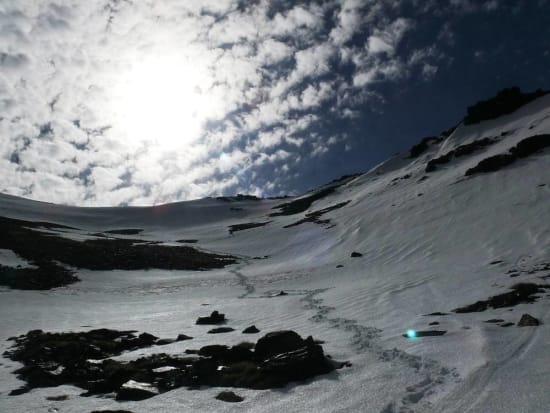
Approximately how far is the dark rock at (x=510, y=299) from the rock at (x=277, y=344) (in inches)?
267

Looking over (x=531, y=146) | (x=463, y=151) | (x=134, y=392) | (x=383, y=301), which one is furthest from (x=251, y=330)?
(x=463, y=151)

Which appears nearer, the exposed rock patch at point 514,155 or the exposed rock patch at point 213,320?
the exposed rock patch at point 213,320

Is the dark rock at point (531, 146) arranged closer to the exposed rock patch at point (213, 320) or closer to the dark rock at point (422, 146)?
the dark rock at point (422, 146)

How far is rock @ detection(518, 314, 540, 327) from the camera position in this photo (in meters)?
11.1

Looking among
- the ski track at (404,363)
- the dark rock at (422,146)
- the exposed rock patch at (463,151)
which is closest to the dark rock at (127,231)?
the exposed rock patch at (463,151)

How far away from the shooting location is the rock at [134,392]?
8.70 metres

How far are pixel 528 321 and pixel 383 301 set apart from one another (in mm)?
7176

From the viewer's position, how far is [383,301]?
18.0 meters

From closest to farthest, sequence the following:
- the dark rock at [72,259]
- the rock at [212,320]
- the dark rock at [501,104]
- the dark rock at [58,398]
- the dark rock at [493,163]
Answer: the dark rock at [58,398] < the rock at [212,320] < the dark rock at [72,259] < the dark rock at [493,163] < the dark rock at [501,104]

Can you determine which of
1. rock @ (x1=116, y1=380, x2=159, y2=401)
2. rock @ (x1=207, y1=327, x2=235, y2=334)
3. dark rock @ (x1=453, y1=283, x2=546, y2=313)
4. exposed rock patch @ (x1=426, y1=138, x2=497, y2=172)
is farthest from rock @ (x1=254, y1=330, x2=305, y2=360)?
exposed rock patch @ (x1=426, y1=138, x2=497, y2=172)

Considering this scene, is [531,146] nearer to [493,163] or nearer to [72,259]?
[493,163]

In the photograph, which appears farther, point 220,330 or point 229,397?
point 220,330

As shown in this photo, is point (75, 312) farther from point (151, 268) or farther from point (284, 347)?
point (151, 268)

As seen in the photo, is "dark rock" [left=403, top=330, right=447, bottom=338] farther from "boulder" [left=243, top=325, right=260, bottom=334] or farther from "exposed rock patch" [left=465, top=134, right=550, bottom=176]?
"exposed rock patch" [left=465, top=134, right=550, bottom=176]
